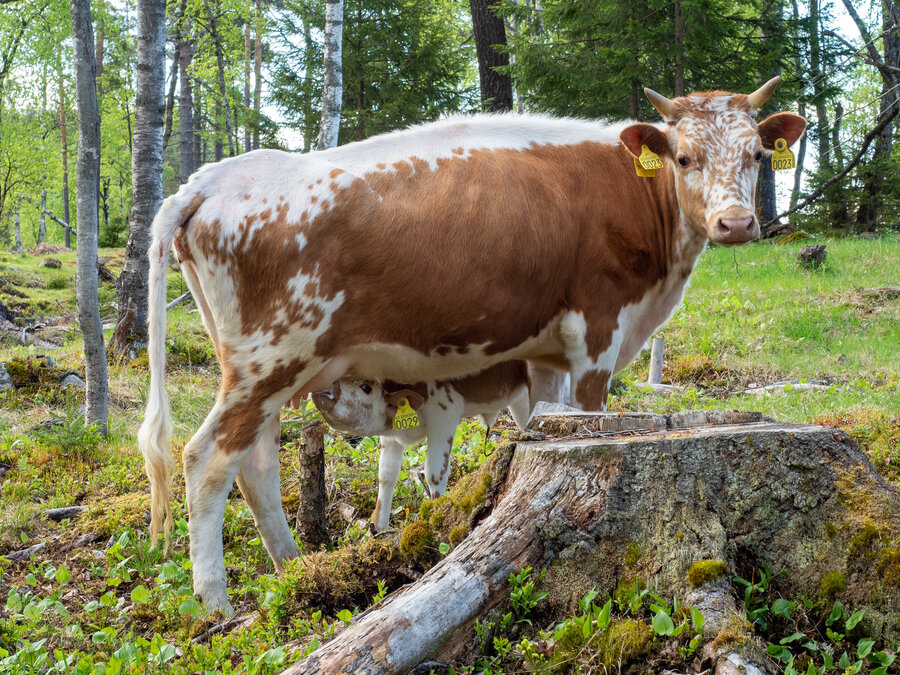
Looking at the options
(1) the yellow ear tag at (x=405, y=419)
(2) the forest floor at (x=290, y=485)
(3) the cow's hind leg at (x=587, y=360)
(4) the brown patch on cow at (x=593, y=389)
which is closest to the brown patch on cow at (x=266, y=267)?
(1) the yellow ear tag at (x=405, y=419)

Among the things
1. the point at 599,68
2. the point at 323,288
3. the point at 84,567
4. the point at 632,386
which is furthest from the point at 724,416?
the point at 599,68

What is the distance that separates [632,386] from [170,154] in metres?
56.5

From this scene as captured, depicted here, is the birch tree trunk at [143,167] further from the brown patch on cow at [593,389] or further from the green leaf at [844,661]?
the green leaf at [844,661]

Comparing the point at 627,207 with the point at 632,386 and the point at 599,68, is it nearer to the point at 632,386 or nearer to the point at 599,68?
the point at 632,386

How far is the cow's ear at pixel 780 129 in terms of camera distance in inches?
213

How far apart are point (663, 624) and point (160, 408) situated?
10.5ft

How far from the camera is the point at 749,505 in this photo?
2916 millimetres

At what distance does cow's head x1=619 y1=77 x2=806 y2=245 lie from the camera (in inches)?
196

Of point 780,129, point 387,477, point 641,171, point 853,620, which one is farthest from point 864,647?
point 780,129

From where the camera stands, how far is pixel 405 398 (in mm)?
5535

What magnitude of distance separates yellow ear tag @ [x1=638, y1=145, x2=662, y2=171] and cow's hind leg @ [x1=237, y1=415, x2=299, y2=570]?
3.04 metres

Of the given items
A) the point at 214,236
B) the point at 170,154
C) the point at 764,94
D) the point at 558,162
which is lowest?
the point at 214,236

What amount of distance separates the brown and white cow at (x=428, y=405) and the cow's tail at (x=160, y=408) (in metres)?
1.04

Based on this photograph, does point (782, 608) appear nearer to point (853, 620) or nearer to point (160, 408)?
point (853, 620)
